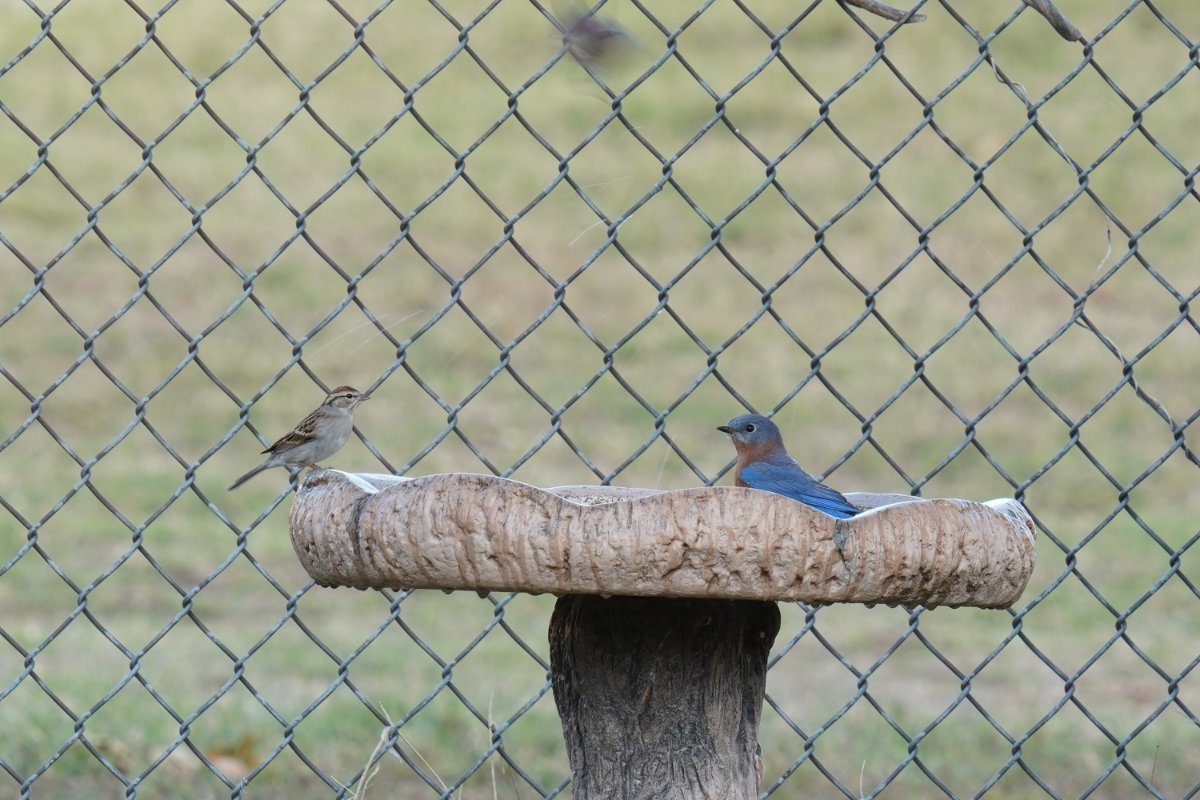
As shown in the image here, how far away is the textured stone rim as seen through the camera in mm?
2281

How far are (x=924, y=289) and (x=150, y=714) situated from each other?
697cm

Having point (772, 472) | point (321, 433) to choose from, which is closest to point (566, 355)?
point (321, 433)

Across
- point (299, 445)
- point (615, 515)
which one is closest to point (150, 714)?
point (299, 445)

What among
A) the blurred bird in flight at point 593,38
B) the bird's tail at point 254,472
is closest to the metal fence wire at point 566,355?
the blurred bird in flight at point 593,38

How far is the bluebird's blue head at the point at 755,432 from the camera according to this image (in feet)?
11.1

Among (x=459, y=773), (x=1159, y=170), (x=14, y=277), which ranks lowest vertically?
(x=459, y=773)

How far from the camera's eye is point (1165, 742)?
520 cm

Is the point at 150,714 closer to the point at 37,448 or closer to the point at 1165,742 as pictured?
the point at 1165,742

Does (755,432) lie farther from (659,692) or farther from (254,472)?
(254,472)

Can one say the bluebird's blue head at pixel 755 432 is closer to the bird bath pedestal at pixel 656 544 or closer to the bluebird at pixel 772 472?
the bluebird at pixel 772 472

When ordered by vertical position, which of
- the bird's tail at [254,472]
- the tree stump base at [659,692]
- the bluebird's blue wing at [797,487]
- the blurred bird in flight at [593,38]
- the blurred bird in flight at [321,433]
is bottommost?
the tree stump base at [659,692]

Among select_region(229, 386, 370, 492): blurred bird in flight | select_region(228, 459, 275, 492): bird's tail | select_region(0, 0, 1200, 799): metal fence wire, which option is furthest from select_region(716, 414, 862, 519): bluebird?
select_region(228, 459, 275, 492): bird's tail

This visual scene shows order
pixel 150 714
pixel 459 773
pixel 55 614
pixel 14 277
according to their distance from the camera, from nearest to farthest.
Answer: pixel 459 773, pixel 150 714, pixel 55 614, pixel 14 277

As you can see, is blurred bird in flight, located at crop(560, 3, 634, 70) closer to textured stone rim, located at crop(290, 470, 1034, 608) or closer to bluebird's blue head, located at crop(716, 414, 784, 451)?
textured stone rim, located at crop(290, 470, 1034, 608)
